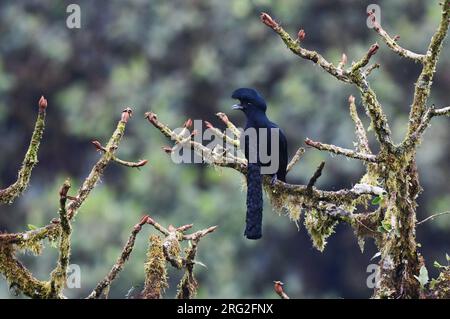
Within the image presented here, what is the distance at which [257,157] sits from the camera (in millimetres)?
5820

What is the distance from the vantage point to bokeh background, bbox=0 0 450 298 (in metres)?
15.8

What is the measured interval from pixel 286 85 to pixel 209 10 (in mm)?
2020

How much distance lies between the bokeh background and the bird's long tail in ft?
28.6

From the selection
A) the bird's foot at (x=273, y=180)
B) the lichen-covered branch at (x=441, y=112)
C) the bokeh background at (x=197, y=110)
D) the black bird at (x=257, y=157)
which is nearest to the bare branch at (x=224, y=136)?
the black bird at (x=257, y=157)

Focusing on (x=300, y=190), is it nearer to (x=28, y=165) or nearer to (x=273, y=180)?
(x=273, y=180)

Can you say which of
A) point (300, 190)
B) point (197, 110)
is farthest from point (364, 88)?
point (197, 110)

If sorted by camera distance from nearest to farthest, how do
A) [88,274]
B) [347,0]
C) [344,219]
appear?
[344,219], [88,274], [347,0]

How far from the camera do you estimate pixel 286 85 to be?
54.4 ft

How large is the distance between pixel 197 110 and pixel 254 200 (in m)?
12.5

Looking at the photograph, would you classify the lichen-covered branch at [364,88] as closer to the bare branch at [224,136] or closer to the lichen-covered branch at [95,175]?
the lichen-covered branch at [95,175]

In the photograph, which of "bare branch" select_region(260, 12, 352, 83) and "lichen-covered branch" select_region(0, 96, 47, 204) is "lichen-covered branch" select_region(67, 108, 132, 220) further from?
"bare branch" select_region(260, 12, 352, 83)

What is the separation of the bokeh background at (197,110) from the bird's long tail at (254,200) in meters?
8.72
